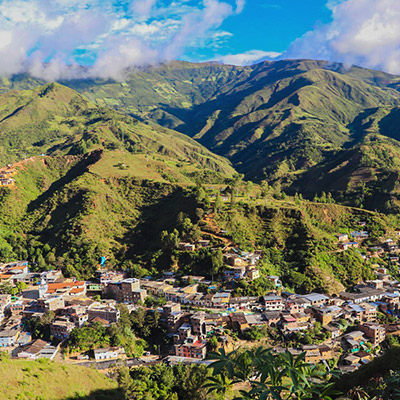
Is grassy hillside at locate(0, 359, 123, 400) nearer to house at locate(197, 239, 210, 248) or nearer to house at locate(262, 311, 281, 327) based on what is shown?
house at locate(262, 311, 281, 327)

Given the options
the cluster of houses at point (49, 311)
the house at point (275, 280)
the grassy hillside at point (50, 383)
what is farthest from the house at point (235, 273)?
the grassy hillside at point (50, 383)

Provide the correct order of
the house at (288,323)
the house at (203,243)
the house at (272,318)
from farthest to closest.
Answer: the house at (203,243), the house at (272,318), the house at (288,323)

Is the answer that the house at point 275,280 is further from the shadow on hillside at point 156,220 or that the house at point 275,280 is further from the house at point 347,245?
the shadow on hillside at point 156,220

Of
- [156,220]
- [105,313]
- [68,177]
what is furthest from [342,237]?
[68,177]

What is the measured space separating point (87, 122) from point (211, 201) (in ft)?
382

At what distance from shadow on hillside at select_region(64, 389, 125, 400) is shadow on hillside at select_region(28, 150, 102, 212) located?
62.2 meters

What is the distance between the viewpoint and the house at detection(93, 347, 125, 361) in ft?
115

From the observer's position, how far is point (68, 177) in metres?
91.4

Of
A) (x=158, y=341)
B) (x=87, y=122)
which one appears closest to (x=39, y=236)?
(x=158, y=341)

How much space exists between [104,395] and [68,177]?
74168 millimetres

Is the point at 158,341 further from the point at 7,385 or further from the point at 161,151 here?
the point at 161,151

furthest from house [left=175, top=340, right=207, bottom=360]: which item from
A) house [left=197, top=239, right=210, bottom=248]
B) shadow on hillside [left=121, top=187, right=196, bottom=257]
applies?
shadow on hillside [left=121, top=187, right=196, bottom=257]

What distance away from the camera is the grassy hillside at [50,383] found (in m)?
20.7

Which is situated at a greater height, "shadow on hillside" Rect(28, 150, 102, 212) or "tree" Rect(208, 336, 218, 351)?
"shadow on hillside" Rect(28, 150, 102, 212)
